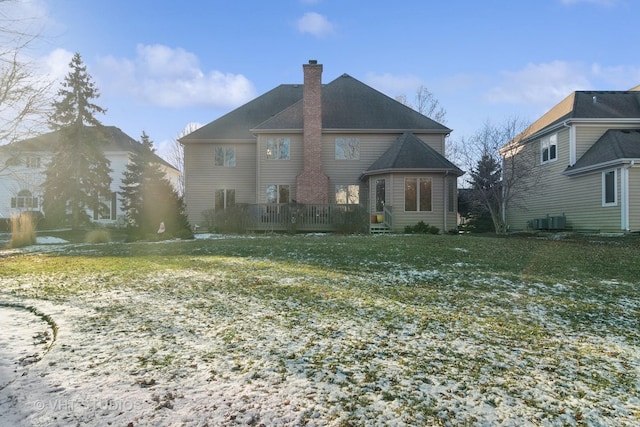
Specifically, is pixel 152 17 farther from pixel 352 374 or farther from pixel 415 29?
pixel 352 374

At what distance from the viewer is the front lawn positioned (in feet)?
7.32

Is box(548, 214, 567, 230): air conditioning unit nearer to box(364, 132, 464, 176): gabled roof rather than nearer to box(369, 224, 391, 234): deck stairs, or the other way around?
box(364, 132, 464, 176): gabled roof

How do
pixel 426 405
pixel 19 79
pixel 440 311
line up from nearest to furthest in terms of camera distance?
1. pixel 426 405
2. pixel 440 311
3. pixel 19 79

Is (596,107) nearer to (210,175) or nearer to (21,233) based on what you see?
(210,175)

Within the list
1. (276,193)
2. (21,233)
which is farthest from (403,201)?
(21,233)

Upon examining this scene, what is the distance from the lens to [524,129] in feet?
68.9

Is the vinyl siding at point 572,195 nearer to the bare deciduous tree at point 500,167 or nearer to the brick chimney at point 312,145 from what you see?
the bare deciduous tree at point 500,167

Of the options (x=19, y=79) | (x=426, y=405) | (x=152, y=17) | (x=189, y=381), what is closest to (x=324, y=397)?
(x=426, y=405)

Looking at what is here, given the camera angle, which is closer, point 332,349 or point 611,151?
point 332,349

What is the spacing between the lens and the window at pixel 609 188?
1584 cm

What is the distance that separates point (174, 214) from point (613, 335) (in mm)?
14674

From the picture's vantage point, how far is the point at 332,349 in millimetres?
3184

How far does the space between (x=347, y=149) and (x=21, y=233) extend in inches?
584

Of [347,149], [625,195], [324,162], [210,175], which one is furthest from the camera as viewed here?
[210,175]
